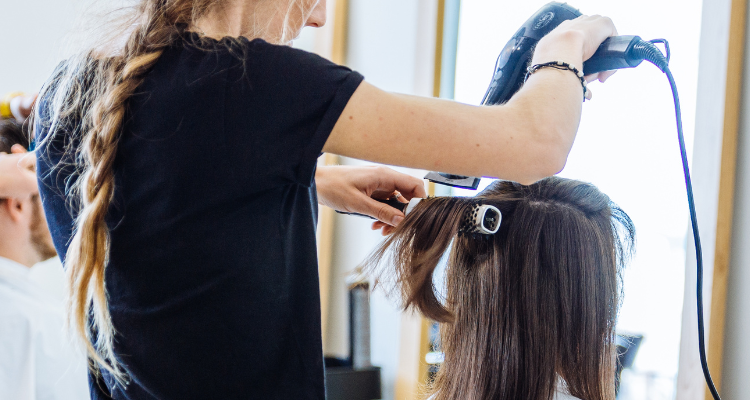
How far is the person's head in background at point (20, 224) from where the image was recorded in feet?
4.91

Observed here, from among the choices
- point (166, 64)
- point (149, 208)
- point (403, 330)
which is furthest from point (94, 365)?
point (403, 330)

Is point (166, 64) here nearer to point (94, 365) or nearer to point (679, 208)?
point (94, 365)

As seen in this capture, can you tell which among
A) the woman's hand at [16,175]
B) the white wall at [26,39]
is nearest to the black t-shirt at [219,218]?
the woman's hand at [16,175]

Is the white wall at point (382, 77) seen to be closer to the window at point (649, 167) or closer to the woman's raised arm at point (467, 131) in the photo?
the window at point (649, 167)

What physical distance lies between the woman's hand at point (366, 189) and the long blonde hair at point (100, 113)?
0.31m

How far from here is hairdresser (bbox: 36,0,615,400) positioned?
571 millimetres

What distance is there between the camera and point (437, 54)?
2.07 m

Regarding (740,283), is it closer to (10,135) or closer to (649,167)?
(649,167)

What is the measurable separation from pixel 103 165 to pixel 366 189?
1.50 ft

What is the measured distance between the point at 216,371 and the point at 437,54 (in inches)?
64.7

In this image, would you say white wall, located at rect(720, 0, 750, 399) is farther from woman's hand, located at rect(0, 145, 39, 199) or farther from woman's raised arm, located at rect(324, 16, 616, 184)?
woman's hand, located at rect(0, 145, 39, 199)

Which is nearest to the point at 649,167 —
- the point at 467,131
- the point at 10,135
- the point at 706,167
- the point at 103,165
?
the point at 706,167

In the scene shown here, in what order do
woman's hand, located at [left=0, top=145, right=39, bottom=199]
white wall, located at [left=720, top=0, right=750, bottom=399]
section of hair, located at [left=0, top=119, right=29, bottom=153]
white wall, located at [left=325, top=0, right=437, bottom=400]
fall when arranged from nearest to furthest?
white wall, located at [left=720, top=0, right=750, bottom=399]
woman's hand, located at [left=0, top=145, right=39, bottom=199]
section of hair, located at [left=0, top=119, right=29, bottom=153]
white wall, located at [left=325, top=0, right=437, bottom=400]

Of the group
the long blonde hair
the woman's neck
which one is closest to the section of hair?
the long blonde hair
